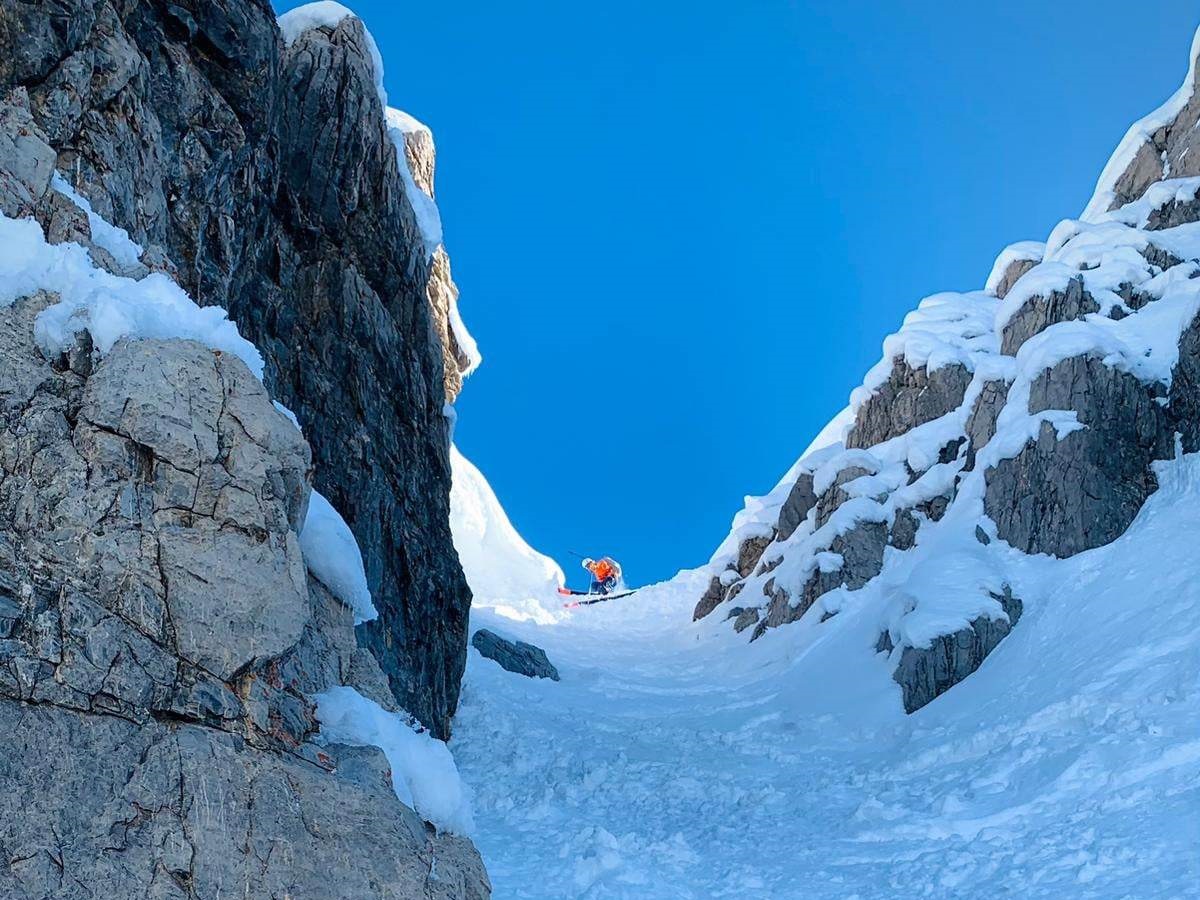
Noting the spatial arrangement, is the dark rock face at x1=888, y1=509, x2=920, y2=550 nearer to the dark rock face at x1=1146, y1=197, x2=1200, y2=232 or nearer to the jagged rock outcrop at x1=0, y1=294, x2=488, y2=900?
the dark rock face at x1=1146, y1=197, x2=1200, y2=232

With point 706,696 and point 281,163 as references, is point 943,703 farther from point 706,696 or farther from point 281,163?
point 281,163

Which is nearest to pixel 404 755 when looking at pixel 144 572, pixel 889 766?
pixel 144 572

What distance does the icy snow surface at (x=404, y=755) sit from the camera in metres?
8.79

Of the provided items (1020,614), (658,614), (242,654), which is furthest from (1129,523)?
(658,614)

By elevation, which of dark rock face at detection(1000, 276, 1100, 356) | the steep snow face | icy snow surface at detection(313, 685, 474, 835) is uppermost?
the steep snow face

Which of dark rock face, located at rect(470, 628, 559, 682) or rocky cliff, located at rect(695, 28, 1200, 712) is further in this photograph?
dark rock face, located at rect(470, 628, 559, 682)

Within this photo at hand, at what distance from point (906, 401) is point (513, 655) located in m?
22.7

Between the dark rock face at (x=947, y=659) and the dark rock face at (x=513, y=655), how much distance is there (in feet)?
40.1

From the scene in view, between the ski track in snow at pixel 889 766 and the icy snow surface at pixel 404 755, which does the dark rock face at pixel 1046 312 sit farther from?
the icy snow surface at pixel 404 755

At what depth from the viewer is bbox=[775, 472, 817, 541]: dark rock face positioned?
44750 millimetres

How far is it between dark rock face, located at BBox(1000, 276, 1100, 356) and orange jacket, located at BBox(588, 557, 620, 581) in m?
50.3

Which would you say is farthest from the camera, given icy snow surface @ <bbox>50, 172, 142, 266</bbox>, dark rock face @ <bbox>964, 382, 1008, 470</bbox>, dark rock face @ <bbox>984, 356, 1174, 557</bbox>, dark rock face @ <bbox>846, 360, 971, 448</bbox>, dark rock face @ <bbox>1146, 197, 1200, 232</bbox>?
dark rock face @ <bbox>846, 360, 971, 448</bbox>

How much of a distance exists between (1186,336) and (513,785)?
75.6ft

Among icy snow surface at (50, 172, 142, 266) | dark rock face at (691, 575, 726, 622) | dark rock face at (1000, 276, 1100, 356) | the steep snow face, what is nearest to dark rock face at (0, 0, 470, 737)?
icy snow surface at (50, 172, 142, 266)
